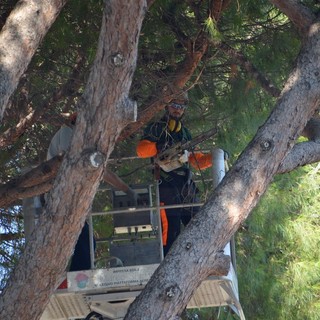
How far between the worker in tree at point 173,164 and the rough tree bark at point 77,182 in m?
2.33

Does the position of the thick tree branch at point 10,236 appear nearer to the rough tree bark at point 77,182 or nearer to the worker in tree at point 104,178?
the worker in tree at point 104,178

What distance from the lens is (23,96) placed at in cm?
816

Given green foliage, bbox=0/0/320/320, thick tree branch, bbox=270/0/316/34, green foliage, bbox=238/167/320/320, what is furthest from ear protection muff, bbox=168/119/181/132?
green foliage, bbox=238/167/320/320

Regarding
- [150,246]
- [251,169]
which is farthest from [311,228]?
[251,169]

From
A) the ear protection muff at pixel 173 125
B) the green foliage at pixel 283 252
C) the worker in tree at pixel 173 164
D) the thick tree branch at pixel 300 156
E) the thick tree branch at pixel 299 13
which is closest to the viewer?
the thick tree branch at pixel 300 156

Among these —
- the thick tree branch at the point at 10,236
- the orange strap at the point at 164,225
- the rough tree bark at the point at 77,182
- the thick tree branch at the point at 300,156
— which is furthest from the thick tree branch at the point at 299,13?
the thick tree branch at the point at 10,236

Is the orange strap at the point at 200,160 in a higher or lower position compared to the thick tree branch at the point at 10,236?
lower

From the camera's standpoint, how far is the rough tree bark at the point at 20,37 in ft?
17.0

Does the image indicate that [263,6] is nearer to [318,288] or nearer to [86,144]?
[86,144]

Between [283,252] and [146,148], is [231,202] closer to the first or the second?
[146,148]

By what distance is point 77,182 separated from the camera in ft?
Result: 16.5

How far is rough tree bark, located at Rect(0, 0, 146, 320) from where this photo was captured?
5023mm

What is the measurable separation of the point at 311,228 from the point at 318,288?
2.20 ft

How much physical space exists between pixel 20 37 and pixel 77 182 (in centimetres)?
92
